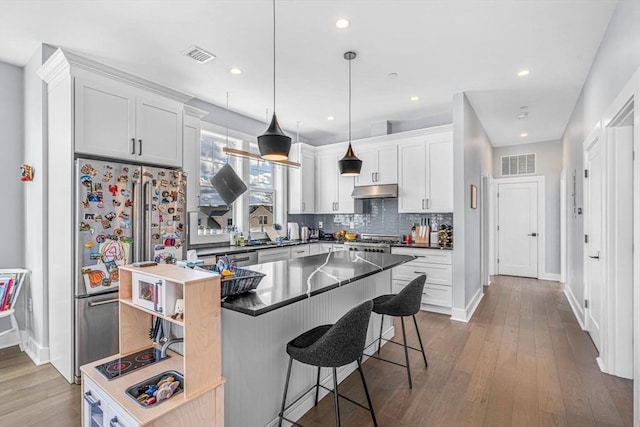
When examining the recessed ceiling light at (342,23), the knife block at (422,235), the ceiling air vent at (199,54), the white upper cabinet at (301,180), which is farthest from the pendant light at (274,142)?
the white upper cabinet at (301,180)

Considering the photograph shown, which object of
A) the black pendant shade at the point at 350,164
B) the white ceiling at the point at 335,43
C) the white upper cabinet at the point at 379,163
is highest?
the white ceiling at the point at 335,43

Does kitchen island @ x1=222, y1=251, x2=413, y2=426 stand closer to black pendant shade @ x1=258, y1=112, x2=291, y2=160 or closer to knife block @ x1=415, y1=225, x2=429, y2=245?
black pendant shade @ x1=258, y1=112, x2=291, y2=160

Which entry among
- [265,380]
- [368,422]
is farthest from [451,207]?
[265,380]

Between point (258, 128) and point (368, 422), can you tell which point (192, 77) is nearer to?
point (258, 128)

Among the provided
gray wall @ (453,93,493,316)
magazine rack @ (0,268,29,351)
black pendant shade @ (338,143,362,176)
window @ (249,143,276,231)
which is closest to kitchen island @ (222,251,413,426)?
black pendant shade @ (338,143,362,176)

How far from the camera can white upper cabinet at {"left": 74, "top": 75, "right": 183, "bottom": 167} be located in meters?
2.72

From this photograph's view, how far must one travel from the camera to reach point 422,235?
4.77 m

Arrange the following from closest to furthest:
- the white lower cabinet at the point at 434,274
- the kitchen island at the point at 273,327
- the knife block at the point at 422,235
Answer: the kitchen island at the point at 273,327, the white lower cabinet at the point at 434,274, the knife block at the point at 422,235

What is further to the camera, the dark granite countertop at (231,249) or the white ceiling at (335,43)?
the dark granite countertop at (231,249)

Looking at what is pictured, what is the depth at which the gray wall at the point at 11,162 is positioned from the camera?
324 cm

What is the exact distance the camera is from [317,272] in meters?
2.30

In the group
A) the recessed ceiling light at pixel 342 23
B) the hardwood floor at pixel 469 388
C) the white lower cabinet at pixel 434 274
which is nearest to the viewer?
the hardwood floor at pixel 469 388

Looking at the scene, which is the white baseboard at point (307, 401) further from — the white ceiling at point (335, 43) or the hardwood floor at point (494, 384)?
the white ceiling at point (335, 43)

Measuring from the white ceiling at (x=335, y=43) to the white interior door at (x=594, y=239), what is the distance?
1043mm
